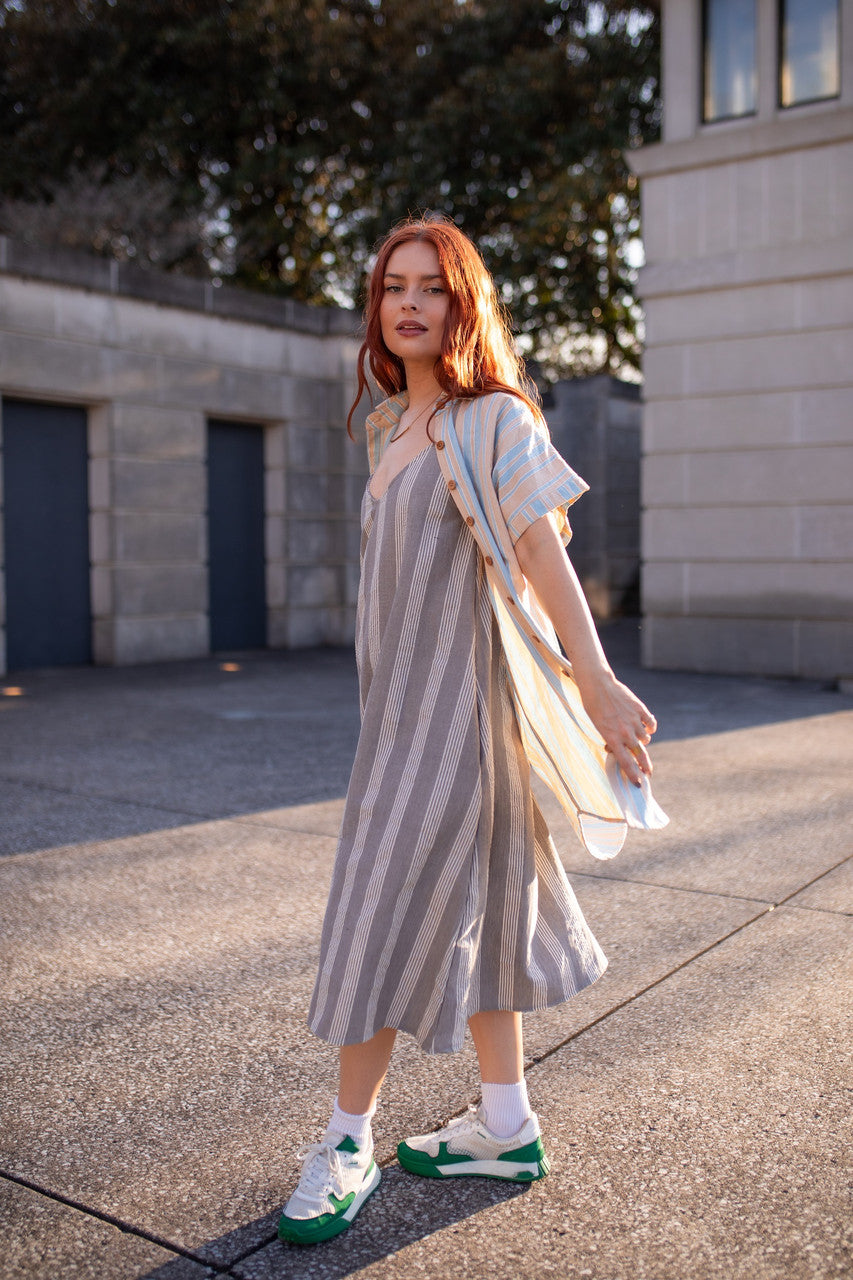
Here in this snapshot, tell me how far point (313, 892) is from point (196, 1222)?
195cm

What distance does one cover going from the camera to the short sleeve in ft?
6.51

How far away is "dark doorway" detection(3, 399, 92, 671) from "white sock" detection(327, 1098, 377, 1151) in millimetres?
9227

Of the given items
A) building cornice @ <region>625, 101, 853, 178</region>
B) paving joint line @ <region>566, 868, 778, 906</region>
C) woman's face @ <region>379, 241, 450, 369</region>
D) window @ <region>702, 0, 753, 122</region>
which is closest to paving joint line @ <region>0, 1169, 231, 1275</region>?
woman's face @ <region>379, 241, 450, 369</region>

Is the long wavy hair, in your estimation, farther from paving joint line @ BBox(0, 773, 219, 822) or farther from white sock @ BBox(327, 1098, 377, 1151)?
paving joint line @ BBox(0, 773, 219, 822)

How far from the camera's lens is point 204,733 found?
7.32 m

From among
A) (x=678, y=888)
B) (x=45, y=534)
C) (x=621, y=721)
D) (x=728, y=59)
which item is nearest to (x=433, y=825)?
(x=621, y=721)

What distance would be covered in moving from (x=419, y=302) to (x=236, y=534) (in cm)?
1061

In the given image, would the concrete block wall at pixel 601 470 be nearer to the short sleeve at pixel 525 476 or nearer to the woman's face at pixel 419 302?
the woman's face at pixel 419 302

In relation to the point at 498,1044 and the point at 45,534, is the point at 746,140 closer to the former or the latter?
the point at 45,534

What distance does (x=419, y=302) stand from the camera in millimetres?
2135

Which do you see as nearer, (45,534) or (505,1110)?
(505,1110)

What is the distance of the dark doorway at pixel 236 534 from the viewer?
40.3 feet

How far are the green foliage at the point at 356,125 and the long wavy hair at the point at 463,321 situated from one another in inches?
635

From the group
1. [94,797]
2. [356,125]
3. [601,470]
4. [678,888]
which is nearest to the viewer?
[678,888]
